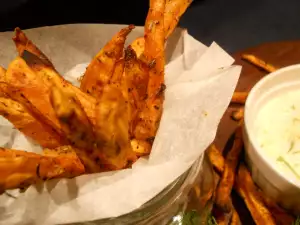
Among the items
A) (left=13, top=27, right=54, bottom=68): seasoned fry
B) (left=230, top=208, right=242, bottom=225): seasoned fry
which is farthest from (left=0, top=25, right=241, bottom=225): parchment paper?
(left=230, top=208, right=242, bottom=225): seasoned fry

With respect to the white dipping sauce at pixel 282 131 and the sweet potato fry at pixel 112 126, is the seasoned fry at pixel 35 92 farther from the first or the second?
the white dipping sauce at pixel 282 131

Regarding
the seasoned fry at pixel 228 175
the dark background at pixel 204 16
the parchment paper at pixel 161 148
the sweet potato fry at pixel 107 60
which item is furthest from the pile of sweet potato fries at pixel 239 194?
the dark background at pixel 204 16

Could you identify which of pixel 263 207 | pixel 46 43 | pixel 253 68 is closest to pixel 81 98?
pixel 46 43

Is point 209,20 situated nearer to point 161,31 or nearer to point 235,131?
point 235,131

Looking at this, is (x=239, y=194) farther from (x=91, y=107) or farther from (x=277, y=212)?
(x=91, y=107)

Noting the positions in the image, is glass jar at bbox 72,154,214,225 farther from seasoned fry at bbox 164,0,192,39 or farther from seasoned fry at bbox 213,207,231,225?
seasoned fry at bbox 164,0,192,39

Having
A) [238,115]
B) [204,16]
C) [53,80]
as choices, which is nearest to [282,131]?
[238,115]
